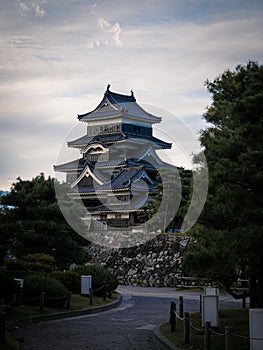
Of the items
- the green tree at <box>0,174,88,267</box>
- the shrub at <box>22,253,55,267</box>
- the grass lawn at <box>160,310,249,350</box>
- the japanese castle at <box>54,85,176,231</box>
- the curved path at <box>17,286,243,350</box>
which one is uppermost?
the japanese castle at <box>54,85,176,231</box>

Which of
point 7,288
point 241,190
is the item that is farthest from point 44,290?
point 241,190

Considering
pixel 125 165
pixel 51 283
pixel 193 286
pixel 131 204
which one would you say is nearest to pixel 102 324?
pixel 51 283

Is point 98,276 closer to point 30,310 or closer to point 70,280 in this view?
point 70,280

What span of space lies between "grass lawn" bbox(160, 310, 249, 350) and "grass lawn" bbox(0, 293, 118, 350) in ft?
11.6

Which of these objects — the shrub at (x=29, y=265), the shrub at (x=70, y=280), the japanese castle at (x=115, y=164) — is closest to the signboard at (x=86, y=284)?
the shrub at (x=70, y=280)

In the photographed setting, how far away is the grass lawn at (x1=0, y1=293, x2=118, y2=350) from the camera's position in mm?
11771

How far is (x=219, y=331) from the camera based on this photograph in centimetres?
1341

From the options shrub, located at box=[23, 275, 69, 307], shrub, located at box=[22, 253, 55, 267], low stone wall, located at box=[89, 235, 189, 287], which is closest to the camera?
shrub, located at box=[23, 275, 69, 307]

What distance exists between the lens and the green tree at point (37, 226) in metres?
23.7

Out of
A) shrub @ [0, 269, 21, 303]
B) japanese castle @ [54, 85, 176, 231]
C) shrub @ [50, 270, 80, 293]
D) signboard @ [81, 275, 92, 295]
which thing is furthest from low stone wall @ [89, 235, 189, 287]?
shrub @ [0, 269, 21, 303]

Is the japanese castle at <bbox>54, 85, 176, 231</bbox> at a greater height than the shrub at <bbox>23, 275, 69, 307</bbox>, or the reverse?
the japanese castle at <bbox>54, 85, 176, 231</bbox>

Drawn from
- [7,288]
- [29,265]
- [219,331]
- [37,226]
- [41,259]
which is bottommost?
[219,331]

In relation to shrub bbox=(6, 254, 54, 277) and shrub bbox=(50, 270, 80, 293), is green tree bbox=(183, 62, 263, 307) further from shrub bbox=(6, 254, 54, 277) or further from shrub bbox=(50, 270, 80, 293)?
shrub bbox=(50, 270, 80, 293)

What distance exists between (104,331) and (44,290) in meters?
4.03
